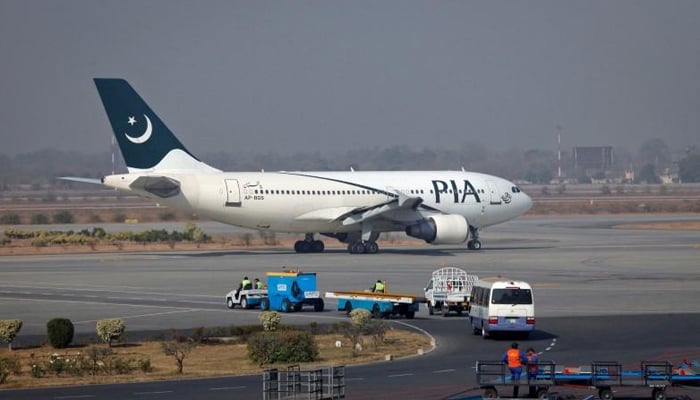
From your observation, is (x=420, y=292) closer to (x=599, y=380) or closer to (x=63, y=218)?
(x=599, y=380)

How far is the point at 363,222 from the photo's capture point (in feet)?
249

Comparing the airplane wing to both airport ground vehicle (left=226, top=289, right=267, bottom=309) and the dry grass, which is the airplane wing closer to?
airport ground vehicle (left=226, top=289, right=267, bottom=309)

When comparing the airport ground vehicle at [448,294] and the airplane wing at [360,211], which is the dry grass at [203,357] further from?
the airplane wing at [360,211]

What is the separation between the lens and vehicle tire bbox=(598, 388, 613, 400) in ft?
83.9

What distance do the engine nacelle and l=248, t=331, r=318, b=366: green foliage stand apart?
4105 cm

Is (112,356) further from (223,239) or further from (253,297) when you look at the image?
(223,239)

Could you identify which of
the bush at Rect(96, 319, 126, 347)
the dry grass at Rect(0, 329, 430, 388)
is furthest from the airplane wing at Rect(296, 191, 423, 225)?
the bush at Rect(96, 319, 126, 347)

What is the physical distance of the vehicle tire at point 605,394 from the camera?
25.6m

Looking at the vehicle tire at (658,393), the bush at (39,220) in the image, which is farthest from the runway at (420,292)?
the bush at (39,220)

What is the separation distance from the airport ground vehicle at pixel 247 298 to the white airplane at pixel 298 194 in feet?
76.5

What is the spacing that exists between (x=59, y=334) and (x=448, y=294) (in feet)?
49.4

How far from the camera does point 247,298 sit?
47594 mm

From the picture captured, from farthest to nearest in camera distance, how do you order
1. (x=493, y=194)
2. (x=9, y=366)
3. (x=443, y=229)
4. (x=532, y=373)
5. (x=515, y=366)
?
(x=493, y=194) < (x=443, y=229) < (x=9, y=366) < (x=515, y=366) < (x=532, y=373)

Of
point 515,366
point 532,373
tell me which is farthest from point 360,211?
point 532,373
